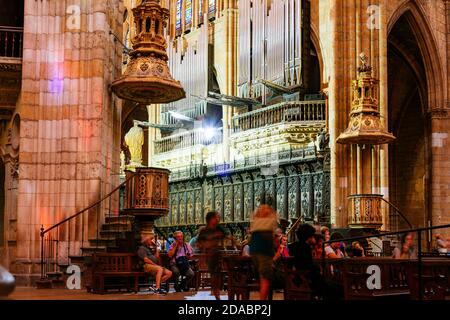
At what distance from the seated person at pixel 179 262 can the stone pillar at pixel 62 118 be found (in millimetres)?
1851

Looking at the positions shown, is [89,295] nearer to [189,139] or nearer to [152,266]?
[152,266]

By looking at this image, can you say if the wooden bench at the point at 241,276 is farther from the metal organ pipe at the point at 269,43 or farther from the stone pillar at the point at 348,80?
the metal organ pipe at the point at 269,43

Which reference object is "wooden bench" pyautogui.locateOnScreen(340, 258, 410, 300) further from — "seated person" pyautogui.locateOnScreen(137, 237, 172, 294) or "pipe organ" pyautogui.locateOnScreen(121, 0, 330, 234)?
"pipe organ" pyautogui.locateOnScreen(121, 0, 330, 234)

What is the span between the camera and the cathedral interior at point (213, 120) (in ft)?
47.3

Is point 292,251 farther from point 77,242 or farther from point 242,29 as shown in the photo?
point 242,29

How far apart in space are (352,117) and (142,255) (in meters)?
9.86

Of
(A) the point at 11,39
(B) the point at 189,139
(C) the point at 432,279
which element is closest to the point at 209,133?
(B) the point at 189,139

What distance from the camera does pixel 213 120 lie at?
30.0m

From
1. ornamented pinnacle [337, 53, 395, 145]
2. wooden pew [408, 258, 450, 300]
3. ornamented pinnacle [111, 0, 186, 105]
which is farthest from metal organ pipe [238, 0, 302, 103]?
wooden pew [408, 258, 450, 300]

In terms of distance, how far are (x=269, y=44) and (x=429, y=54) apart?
6185 mm


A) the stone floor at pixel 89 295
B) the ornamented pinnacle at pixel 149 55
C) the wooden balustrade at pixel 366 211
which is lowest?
the stone floor at pixel 89 295

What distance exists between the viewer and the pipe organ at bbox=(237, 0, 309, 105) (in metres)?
24.9

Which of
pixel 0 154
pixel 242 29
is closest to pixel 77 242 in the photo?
pixel 0 154

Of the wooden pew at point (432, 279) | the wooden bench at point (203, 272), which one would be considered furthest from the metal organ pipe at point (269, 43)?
the wooden pew at point (432, 279)
